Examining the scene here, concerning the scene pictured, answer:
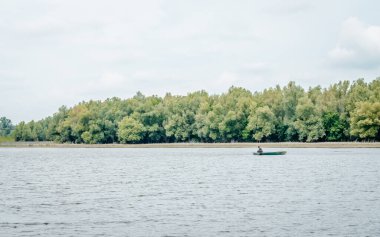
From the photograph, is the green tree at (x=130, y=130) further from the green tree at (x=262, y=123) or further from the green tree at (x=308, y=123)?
the green tree at (x=308, y=123)

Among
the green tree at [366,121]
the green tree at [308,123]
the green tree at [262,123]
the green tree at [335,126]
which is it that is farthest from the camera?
the green tree at [262,123]

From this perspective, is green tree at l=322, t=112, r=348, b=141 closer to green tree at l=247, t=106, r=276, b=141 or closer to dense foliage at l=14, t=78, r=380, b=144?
dense foliage at l=14, t=78, r=380, b=144

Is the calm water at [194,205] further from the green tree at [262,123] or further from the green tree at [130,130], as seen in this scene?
the green tree at [130,130]

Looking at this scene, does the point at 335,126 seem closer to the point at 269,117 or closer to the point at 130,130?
the point at 269,117

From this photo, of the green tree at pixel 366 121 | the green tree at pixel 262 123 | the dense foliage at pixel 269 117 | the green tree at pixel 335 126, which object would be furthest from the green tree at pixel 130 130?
the green tree at pixel 366 121

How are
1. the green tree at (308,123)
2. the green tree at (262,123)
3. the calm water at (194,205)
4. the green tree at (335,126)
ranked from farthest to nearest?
1. the green tree at (262,123)
2. the green tree at (308,123)
3. the green tree at (335,126)
4. the calm water at (194,205)

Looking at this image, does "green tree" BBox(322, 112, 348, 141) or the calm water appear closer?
the calm water

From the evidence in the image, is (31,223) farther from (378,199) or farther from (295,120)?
(295,120)

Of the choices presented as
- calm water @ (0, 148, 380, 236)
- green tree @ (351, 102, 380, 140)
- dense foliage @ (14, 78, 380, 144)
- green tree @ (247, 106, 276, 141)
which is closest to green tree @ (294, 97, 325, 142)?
dense foliage @ (14, 78, 380, 144)

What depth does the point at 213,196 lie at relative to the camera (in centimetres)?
4716

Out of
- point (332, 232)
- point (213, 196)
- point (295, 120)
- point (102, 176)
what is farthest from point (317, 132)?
point (332, 232)

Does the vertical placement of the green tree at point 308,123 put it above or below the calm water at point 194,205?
above

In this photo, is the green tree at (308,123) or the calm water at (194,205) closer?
the calm water at (194,205)

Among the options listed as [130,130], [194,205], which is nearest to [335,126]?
[130,130]
